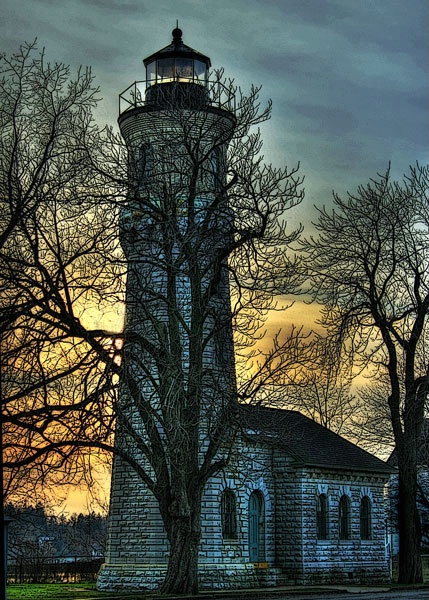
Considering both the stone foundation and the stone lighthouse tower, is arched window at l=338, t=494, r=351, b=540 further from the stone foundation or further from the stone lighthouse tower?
the stone lighthouse tower

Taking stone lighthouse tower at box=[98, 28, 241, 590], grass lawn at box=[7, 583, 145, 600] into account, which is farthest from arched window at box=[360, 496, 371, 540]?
stone lighthouse tower at box=[98, 28, 241, 590]

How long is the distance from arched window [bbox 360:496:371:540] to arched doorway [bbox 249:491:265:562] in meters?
5.62

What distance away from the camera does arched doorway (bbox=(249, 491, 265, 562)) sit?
35.7m

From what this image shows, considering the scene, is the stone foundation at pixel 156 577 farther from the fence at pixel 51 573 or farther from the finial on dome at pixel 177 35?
the finial on dome at pixel 177 35

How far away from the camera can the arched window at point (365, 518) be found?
40.0 m

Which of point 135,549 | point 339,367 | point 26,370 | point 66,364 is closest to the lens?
point 26,370

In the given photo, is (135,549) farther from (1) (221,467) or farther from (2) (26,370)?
(2) (26,370)

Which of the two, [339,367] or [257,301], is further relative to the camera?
[339,367]

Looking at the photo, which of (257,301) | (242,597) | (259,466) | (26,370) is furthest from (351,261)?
(26,370)

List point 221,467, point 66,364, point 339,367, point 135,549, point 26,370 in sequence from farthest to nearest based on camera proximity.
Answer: point 339,367, point 135,549, point 221,467, point 66,364, point 26,370

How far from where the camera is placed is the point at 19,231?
23.6 m


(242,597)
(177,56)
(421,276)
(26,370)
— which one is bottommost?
(242,597)

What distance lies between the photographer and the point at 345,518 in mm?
38938

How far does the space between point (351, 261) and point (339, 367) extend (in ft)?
12.8
